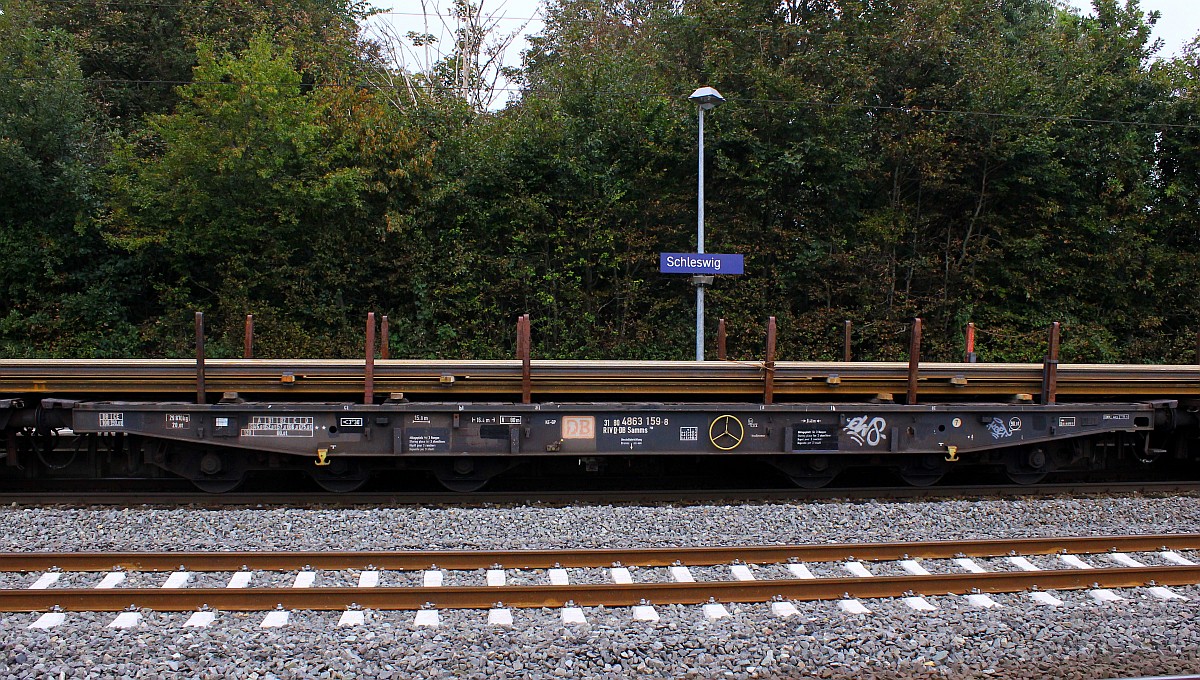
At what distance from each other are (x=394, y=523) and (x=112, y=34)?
825 inches

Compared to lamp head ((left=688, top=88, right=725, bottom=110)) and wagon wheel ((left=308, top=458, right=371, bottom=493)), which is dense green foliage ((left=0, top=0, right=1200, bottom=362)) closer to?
lamp head ((left=688, top=88, right=725, bottom=110))

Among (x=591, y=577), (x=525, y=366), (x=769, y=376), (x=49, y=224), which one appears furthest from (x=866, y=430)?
Result: (x=49, y=224)

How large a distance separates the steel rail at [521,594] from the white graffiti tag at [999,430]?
2.88m

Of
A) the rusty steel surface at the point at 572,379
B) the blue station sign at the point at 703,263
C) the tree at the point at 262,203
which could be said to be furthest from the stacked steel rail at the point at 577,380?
the tree at the point at 262,203

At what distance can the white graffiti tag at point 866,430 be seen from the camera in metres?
8.75

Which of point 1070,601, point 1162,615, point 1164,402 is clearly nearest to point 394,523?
point 1070,601

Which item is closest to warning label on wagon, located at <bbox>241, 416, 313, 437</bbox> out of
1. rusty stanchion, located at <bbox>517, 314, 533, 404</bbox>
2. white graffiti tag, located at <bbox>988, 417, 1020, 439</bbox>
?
rusty stanchion, located at <bbox>517, 314, 533, 404</bbox>

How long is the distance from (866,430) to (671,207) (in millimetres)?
10617

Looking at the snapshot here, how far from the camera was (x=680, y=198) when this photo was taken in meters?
18.7

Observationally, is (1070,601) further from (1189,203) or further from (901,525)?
(1189,203)

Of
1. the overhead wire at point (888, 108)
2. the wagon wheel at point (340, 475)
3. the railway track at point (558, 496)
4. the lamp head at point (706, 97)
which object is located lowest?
the railway track at point (558, 496)

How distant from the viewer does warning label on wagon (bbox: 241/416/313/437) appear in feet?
27.1

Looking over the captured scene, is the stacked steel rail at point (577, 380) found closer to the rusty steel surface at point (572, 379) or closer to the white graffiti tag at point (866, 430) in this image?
the rusty steel surface at point (572, 379)

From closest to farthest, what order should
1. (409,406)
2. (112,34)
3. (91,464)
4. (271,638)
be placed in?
1. (271,638)
2. (409,406)
3. (91,464)
4. (112,34)
